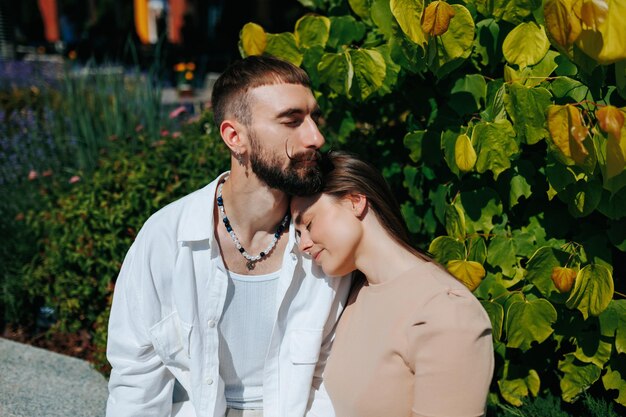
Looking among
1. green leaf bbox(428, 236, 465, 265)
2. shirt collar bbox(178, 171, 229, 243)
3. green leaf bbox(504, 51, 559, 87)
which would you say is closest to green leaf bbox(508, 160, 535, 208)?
green leaf bbox(428, 236, 465, 265)

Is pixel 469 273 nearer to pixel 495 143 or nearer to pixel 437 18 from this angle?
pixel 495 143

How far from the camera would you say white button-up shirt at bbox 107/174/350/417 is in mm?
2359

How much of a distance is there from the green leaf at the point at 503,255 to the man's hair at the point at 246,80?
95cm

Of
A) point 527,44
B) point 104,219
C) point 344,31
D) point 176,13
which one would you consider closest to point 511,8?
point 527,44

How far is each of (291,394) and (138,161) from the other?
6.18 feet

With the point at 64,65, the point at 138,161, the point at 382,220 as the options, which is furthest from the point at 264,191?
the point at 64,65

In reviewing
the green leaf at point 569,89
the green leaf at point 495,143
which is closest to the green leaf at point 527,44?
the green leaf at point 569,89

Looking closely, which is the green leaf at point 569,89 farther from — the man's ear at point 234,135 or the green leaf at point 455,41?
the man's ear at point 234,135

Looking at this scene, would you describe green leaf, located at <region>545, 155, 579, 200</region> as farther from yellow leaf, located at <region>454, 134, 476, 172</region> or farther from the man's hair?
the man's hair

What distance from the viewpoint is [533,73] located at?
90.3 inches

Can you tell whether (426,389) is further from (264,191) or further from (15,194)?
(15,194)

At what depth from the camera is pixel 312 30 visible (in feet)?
9.10

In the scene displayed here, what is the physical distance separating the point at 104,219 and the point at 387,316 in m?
2.01

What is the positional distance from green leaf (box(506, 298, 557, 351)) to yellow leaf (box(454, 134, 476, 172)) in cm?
55
